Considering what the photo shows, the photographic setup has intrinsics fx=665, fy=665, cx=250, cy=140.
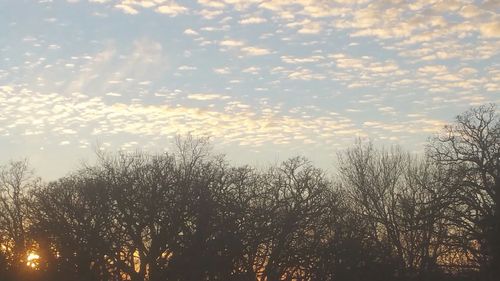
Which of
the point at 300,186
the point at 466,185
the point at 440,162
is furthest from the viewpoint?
the point at 300,186

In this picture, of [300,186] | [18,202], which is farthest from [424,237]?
[18,202]

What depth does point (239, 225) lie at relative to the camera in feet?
171

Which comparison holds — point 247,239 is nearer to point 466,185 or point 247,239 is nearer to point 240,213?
point 240,213

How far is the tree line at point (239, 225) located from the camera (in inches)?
1965

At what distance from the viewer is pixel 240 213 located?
52.2 metres

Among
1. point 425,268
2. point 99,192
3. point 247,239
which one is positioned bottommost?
point 425,268

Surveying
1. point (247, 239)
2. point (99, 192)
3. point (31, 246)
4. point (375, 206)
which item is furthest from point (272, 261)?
point (31, 246)

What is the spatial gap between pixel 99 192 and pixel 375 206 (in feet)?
78.0

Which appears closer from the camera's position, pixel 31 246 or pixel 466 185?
pixel 466 185

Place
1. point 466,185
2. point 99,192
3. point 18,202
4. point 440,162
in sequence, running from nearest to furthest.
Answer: point 466,185
point 440,162
point 99,192
point 18,202

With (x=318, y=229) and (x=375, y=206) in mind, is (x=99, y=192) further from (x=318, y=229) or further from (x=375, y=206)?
(x=375, y=206)

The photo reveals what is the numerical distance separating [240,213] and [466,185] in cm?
1760

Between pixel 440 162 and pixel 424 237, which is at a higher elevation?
pixel 440 162

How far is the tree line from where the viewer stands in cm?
4991
